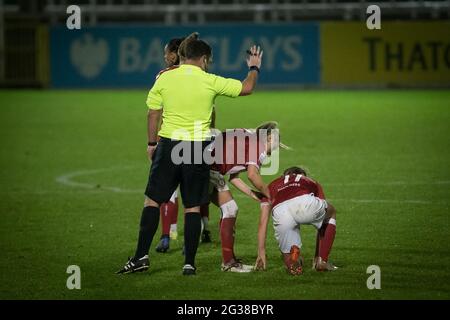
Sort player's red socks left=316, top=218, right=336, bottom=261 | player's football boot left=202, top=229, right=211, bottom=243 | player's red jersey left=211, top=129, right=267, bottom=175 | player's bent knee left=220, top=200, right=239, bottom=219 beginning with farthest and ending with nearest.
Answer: player's football boot left=202, top=229, right=211, bottom=243 < player's bent knee left=220, top=200, right=239, bottom=219 < player's red jersey left=211, top=129, right=267, bottom=175 < player's red socks left=316, top=218, right=336, bottom=261

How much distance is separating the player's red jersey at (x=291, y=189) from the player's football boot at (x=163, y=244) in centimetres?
157

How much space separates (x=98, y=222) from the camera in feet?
41.6

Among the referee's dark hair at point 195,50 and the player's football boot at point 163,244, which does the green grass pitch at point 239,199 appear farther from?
Answer: the referee's dark hair at point 195,50

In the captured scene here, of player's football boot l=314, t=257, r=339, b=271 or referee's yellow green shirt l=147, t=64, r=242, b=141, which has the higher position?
referee's yellow green shirt l=147, t=64, r=242, b=141

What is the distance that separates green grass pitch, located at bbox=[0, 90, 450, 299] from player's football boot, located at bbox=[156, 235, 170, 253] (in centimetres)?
24

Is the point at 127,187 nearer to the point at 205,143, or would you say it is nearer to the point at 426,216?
the point at 426,216

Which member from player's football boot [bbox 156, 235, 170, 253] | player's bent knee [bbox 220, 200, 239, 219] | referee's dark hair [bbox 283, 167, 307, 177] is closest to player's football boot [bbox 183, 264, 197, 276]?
player's bent knee [bbox 220, 200, 239, 219]

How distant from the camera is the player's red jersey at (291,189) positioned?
9.83 metres

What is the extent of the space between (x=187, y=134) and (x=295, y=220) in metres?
1.17

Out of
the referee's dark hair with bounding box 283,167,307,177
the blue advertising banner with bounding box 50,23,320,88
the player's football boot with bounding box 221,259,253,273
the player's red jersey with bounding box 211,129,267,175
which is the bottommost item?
the player's football boot with bounding box 221,259,253,273

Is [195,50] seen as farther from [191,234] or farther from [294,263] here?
[294,263]

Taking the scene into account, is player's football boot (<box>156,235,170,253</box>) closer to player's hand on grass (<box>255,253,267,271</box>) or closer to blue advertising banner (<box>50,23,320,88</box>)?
player's hand on grass (<box>255,253,267,271</box>)

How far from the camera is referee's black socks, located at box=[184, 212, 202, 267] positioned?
31.6 ft

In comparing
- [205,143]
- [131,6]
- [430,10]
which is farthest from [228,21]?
[205,143]
